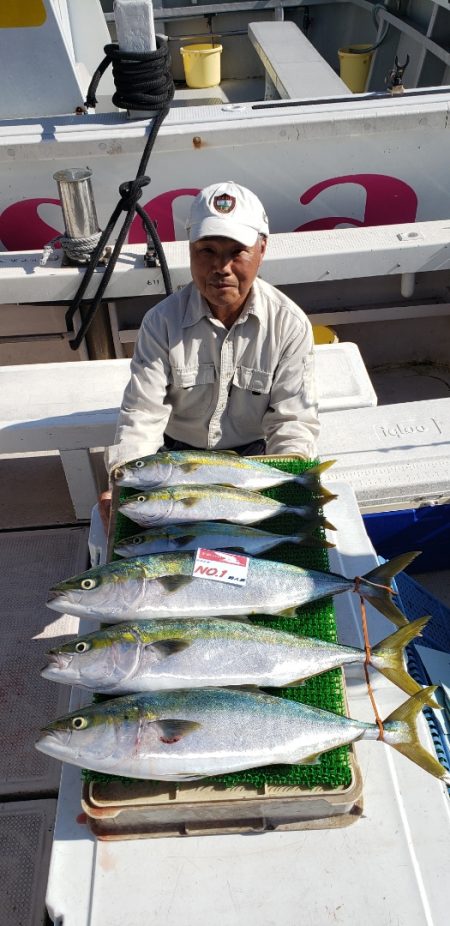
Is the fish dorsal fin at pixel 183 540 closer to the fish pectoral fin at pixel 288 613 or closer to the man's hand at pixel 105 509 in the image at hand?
the fish pectoral fin at pixel 288 613

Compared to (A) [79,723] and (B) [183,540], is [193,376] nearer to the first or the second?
(B) [183,540]

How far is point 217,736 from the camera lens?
1.57 meters

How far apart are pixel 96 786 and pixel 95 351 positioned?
342 cm

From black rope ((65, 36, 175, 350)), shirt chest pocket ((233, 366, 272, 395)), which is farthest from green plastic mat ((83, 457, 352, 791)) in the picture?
black rope ((65, 36, 175, 350))

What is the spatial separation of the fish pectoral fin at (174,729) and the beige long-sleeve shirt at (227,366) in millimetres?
1165

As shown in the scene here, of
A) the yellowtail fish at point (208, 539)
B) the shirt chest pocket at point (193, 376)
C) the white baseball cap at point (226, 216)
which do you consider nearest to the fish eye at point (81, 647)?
the yellowtail fish at point (208, 539)

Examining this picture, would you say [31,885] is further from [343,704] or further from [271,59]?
[271,59]

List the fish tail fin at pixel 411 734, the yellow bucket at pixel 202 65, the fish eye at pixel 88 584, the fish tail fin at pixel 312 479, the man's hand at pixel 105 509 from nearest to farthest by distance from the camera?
the fish tail fin at pixel 411 734 < the fish eye at pixel 88 584 < the fish tail fin at pixel 312 479 < the man's hand at pixel 105 509 < the yellow bucket at pixel 202 65

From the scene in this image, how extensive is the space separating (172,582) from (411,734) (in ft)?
2.40

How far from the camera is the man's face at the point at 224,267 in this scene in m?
2.29

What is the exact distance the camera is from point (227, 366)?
2.62m

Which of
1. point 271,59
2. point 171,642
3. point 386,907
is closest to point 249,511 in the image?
point 171,642

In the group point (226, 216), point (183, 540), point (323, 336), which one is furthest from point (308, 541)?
point (323, 336)

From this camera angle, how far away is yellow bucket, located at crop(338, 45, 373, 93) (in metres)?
7.89
